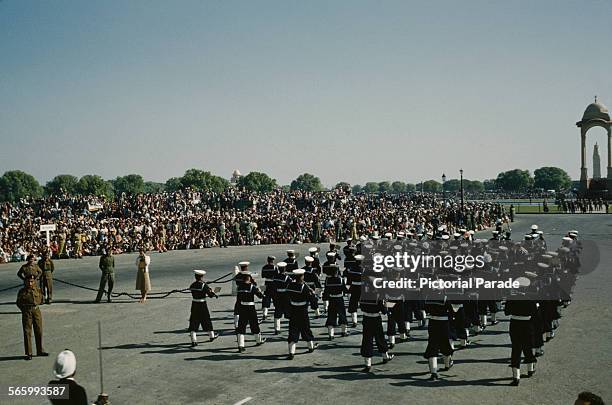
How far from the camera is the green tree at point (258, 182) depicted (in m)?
142

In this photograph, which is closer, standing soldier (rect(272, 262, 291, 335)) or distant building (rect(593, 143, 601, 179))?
standing soldier (rect(272, 262, 291, 335))

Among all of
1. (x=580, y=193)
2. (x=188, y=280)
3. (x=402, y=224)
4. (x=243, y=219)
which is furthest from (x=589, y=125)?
(x=188, y=280)

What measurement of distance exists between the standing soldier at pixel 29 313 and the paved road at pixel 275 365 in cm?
35

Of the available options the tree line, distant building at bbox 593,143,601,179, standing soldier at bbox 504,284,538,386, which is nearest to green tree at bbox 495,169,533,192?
the tree line

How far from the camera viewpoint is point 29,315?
11.3 metres

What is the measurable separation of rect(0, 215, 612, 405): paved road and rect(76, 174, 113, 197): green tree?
124 meters

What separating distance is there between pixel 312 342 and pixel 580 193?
70.5 meters

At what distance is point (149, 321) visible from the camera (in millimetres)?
14617

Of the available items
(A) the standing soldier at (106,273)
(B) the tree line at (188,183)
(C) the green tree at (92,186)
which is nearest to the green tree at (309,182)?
(B) the tree line at (188,183)

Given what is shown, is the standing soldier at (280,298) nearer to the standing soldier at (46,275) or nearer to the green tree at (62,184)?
the standing soldier at (46,275)

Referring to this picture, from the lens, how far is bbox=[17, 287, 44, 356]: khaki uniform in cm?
1117

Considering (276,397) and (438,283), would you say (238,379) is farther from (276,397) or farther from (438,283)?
(438,283)

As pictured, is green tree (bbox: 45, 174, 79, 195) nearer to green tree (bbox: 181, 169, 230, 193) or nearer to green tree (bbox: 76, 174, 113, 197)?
green tree (bbox: 76, 174, 113, 197)

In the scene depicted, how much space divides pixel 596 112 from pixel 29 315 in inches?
2940
